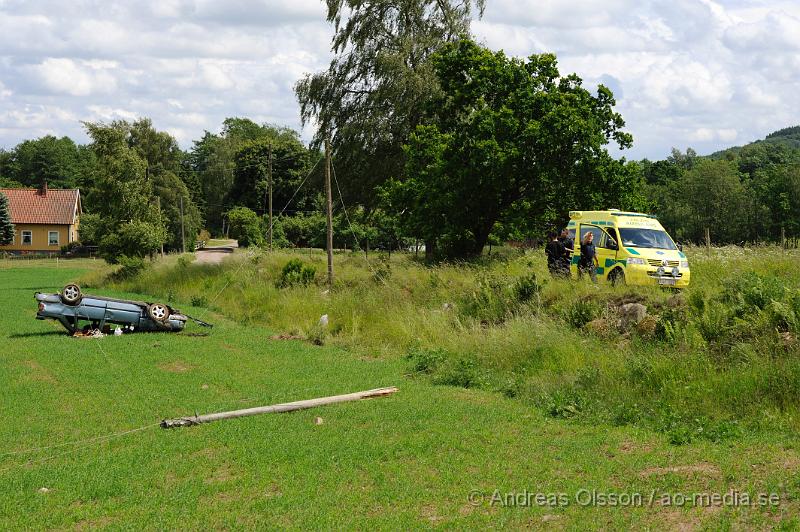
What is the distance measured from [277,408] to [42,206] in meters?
86.5

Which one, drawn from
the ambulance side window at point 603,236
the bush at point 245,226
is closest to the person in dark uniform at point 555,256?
the ambulance side window at point 603,236

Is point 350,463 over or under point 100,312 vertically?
under

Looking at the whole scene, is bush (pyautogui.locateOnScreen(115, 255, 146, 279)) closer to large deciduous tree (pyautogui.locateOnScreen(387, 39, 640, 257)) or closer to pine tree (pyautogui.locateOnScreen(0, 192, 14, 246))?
large deciduous tree (pyautogui.locateOnScreen(387, 39, 640, 257))

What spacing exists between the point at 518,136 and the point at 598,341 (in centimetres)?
1995

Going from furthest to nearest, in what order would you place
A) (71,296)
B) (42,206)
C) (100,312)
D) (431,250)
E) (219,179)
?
(219,179), (42,206), (431,250), (100,312), (71,296)

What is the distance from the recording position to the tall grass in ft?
33.0

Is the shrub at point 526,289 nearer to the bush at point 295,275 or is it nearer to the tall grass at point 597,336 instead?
the tall grass at point 597,336

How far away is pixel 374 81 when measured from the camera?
1661 inches

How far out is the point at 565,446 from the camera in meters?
9.13

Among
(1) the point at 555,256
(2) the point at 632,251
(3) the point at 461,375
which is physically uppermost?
(2) the point at 632,251

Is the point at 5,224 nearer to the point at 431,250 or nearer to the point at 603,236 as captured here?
the point at 431,250

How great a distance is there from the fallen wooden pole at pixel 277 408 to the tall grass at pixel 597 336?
69.9 inches

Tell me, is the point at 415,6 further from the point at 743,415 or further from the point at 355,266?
the point at 743,415

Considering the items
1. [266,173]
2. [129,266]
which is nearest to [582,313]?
[129,266]
